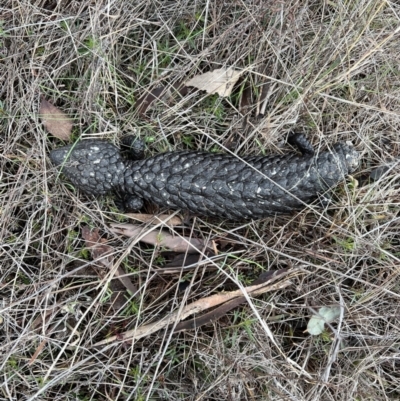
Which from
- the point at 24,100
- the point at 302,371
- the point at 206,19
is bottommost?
the point at 302,371

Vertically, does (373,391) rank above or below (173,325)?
below

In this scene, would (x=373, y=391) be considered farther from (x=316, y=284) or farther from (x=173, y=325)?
(x=173, y=325)

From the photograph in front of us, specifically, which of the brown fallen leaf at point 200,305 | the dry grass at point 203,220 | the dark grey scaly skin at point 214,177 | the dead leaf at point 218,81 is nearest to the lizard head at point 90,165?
the dark grey scaly skin at point 214,177

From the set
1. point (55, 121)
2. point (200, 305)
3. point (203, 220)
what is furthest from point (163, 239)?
point (55, 121)

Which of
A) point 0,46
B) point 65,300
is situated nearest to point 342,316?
point 65,300

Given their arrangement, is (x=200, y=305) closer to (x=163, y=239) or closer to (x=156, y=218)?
(x=163, y=239)

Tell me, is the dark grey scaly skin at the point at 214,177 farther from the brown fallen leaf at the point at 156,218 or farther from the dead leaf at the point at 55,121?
the dead leaf at the point at 55,121
